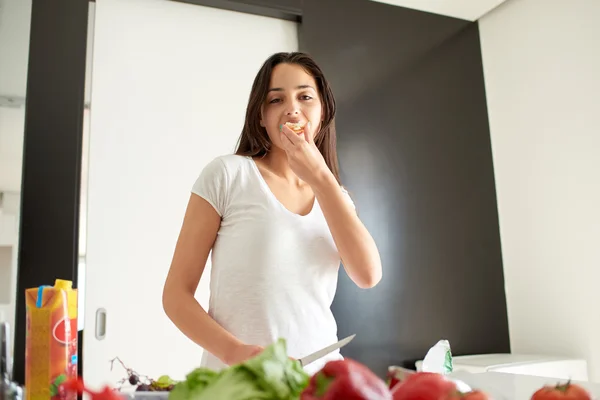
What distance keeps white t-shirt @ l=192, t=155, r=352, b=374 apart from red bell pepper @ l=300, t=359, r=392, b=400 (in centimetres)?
71

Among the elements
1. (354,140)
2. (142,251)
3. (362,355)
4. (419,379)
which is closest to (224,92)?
(354,140)

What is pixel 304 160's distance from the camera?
104 centimetres

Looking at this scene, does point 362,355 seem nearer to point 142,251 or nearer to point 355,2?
point 142,251

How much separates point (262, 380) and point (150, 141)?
207 cm

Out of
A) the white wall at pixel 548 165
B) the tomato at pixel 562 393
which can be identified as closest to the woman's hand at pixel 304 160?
the tomato at pixel 562 393

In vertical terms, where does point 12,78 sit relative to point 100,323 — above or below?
above

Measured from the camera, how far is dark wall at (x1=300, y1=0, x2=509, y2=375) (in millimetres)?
2523

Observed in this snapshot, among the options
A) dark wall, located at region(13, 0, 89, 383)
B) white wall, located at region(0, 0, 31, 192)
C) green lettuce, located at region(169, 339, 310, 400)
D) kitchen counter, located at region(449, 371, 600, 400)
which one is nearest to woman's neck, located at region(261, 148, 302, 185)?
kitchen counter, located at region(449, 371, 600, 400)

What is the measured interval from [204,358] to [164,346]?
1155 millimetres

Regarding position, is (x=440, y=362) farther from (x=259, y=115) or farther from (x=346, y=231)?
(x=259, y=115)

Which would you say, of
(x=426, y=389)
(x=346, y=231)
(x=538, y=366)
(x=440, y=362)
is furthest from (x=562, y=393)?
(x=538, y=366)

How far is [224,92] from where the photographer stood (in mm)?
2439

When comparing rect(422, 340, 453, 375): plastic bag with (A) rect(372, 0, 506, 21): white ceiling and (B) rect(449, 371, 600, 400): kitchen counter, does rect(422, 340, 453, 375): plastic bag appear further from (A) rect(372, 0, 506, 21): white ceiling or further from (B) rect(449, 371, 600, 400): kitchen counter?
(A) rect(372, 0, 506, 21): white ceiling

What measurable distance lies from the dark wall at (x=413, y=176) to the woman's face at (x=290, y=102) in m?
1.31
